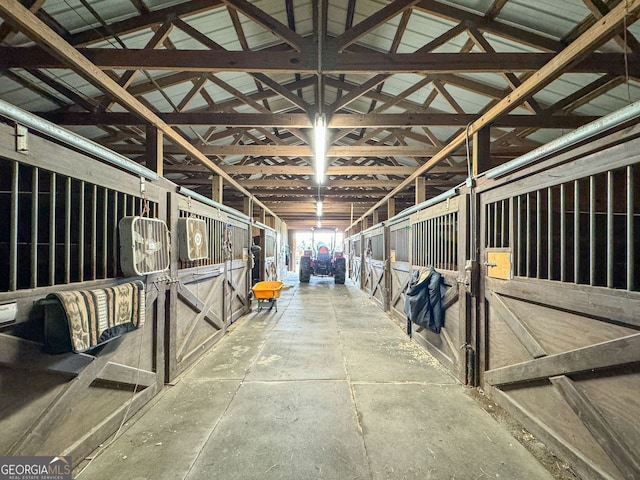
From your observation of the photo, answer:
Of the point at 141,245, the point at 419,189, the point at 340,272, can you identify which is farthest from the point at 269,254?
the point at 141,245

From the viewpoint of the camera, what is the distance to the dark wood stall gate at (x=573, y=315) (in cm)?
135

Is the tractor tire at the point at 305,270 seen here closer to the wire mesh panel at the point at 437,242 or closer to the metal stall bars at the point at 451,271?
the wire mesh panel at the point at 437,242

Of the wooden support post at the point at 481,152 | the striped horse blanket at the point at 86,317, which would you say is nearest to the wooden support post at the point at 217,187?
the striped horse blanket at the point at 86,317

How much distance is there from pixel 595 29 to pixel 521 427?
2748 mm

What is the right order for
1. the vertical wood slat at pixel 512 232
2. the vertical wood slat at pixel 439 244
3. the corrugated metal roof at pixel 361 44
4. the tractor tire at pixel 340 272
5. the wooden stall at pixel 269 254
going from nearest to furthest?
1. the vertical wood slat at pixel 512 232
2. the corrugated metal roof at pixel 361 44
3. the vertical wood slat at pixel 439 244
4. the wooden stall at pixel 269 254
5. the tractor tire at pixel 340 272

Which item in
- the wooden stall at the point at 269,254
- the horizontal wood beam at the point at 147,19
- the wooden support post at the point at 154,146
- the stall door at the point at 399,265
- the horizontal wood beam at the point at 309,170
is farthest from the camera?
the wooden stall at the point at 269,254

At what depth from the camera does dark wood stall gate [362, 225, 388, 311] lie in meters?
6.08

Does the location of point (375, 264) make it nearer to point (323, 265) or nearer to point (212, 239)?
point (212, 239)

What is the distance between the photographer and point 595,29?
1741mm

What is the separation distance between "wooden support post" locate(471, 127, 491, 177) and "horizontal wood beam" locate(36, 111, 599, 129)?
0.47 metres

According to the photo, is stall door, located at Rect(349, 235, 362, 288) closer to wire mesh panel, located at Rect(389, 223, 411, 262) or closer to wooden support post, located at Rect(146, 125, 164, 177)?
wire mesh panel, located at Rect(389, 223, 411, 262)

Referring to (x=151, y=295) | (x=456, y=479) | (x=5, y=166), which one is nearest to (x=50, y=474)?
(x=151, y=295)

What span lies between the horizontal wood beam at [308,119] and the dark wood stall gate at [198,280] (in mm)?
1135

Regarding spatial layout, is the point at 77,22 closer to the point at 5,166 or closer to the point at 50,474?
the point at 5,166
